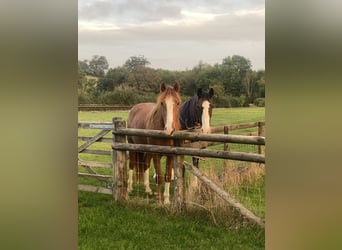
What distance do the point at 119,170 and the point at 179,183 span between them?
410 mm

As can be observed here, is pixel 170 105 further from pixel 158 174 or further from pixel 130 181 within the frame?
pixel 130 181

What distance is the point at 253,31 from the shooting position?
5.53ft

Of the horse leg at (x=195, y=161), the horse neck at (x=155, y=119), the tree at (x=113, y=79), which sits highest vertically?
the tree at (x=113, y=79)

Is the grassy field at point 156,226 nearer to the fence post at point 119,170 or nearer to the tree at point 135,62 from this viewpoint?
the fence post at point 119,170

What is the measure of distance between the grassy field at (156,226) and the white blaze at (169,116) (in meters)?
0.24

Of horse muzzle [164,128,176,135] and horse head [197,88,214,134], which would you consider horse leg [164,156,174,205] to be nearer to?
horse muzzle [164,128,176,135]

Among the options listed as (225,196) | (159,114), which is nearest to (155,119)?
(159,114)

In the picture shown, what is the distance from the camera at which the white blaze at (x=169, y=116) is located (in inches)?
81.3

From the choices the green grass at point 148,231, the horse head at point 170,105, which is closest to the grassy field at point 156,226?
the green grass at point 148,231

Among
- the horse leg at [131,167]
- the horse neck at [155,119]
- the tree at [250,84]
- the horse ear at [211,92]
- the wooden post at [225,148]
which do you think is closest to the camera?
the tree at [250,84]

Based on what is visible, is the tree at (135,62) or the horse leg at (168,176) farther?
the horse leg at (168,176)
